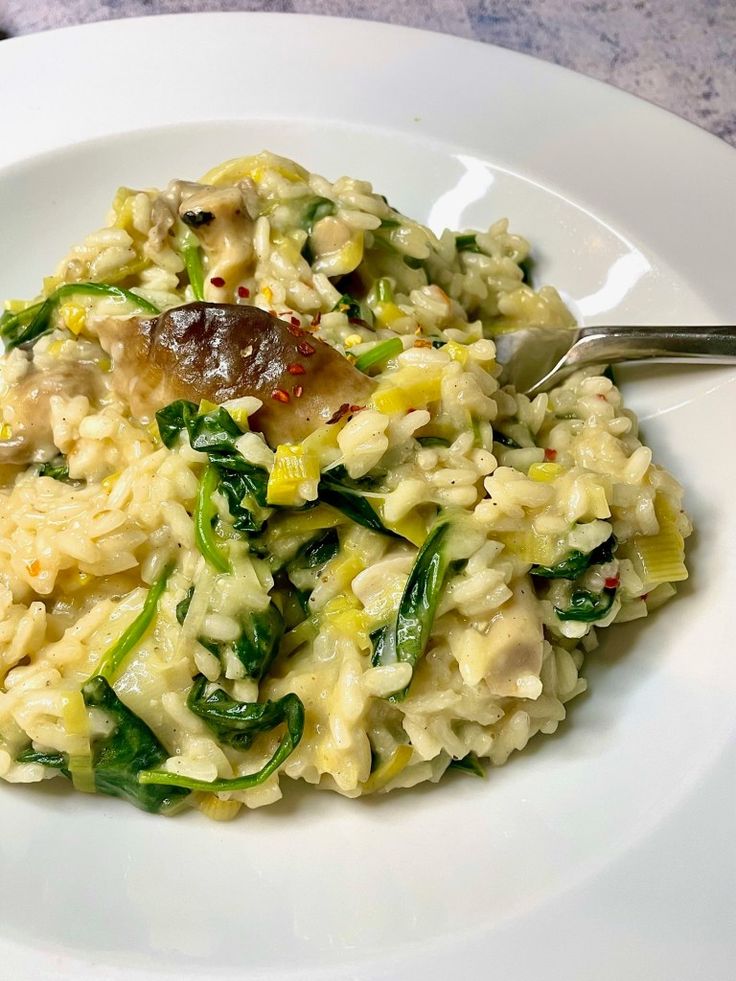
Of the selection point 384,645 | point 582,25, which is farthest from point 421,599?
point 582,25

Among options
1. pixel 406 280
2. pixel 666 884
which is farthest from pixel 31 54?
pixel 666 884

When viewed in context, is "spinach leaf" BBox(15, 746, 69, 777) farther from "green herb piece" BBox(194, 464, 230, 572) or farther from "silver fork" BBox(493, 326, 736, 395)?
"silver fork" BBox(493, 326, 736, 395)

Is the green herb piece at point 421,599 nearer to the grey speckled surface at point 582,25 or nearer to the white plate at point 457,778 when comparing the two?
the white plate at point 457,778

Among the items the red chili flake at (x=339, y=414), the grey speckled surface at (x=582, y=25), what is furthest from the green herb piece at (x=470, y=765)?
the grey speckled surface at (x=582, y=25)

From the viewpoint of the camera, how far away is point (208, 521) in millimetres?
2412

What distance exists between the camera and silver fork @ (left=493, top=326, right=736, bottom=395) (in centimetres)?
288

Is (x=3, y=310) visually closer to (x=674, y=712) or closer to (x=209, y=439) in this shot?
(x=209, y=439)

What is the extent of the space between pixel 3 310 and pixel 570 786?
2.47 metres

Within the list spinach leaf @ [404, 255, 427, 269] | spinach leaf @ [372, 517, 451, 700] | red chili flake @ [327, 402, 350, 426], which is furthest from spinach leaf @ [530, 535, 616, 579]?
spinach leaf @ [404, 255, 427, 269]

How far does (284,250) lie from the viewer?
9.48 feet

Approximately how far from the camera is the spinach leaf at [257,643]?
90.9 inches

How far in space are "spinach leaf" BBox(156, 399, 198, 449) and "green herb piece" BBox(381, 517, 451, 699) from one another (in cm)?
73

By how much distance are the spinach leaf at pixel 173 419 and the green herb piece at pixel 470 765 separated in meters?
1.13

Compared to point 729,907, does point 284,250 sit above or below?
above
